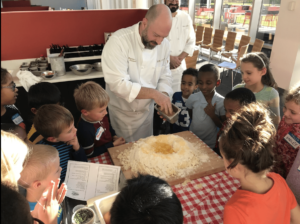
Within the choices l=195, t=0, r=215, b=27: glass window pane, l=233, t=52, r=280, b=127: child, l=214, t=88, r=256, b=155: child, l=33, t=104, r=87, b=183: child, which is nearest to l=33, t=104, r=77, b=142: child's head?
Result: l=33, t=104, r=87, b=183: child

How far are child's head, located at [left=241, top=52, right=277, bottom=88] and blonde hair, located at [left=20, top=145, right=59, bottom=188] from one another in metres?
1.59

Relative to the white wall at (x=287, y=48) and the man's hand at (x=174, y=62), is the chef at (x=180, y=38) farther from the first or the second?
the white wall at (x=287, y=48)

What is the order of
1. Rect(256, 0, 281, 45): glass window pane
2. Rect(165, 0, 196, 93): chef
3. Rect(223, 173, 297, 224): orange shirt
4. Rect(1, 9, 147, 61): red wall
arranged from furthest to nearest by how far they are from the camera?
Rect(256, 0, 281, 45): glass window pane
Rect(165, 0, 196, 93): chef
Rect(1, 9, 147, 61): red wall
Rect(223, 173, 297, 224): orange shirt

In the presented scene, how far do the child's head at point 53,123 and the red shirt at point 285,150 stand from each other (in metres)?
1.22

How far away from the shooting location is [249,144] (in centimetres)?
83

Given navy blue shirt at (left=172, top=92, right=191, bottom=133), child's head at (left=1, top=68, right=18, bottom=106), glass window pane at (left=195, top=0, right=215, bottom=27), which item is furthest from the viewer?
glass window pane at (left=195, top=0, right=215, bottom=27)

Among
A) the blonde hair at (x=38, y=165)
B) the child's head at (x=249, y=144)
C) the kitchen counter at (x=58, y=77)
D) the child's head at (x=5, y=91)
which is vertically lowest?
the kitchen counter at (x=58, y=77)

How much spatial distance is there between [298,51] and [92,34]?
3563 mm

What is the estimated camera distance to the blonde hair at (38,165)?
0.82m

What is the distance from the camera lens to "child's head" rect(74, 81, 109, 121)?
1504 millimetres

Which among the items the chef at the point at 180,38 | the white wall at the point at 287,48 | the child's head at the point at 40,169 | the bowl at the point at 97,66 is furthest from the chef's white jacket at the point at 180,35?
the child's head at the point at 40,169

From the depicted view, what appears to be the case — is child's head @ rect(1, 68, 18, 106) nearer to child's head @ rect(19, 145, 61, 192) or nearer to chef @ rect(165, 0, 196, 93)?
child's head @ rect(19, 145, 61, 192)

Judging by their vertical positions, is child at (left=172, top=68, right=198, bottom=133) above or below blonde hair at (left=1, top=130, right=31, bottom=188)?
below

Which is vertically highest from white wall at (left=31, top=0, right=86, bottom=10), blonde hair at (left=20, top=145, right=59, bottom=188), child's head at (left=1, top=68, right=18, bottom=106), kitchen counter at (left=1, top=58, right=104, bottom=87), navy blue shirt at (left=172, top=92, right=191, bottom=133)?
white wall at (left=31, top=0, right=86, bottom=10)
